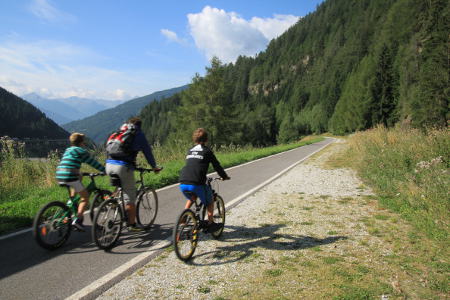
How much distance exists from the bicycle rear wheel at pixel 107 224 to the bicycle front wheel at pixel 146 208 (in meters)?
0.67

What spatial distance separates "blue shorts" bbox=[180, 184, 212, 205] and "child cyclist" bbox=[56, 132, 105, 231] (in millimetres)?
1759

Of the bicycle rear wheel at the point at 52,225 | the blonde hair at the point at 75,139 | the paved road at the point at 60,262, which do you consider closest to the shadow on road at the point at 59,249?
the paved road at the point at 60,262

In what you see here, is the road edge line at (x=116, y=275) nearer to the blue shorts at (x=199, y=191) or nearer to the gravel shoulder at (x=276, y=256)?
the gravel shoulder at (x=276, y=256)

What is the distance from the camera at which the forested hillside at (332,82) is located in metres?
32.3

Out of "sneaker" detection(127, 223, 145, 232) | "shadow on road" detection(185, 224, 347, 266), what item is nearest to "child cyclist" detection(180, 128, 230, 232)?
"shadow on road" detection(185, 224, 347, 266)

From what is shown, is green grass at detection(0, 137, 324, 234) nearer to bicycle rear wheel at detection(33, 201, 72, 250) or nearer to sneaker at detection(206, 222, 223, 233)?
bicycle rear wheel at detection(33, 201, 72, 250)

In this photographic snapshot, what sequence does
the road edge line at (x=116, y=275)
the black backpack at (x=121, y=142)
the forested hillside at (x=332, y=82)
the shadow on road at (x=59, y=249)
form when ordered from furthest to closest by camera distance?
the forested hillside at (x=332, y=82)
the black backpack at (x=121, y=142)
the shadow on road at (x=59, y=249)
the road edge line at (x=116, y=275)

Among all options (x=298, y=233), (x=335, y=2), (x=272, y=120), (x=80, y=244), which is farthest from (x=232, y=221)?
(x=335, y=2)

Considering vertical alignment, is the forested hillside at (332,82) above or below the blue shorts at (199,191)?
above

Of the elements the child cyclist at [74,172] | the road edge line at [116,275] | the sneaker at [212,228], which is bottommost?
the road edge line at [116,275]

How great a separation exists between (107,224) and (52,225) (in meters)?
0.83

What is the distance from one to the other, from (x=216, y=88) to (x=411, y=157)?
26587mm

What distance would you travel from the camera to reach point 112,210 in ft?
13.8

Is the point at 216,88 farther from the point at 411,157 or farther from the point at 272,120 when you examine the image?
the point at 272,120
